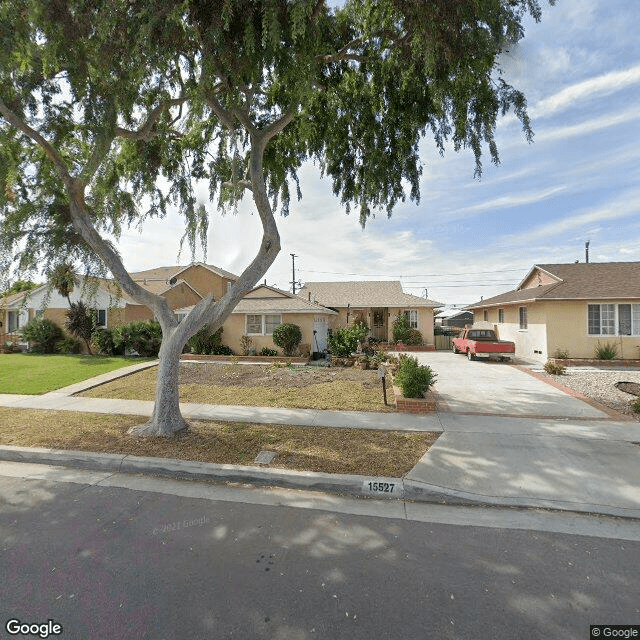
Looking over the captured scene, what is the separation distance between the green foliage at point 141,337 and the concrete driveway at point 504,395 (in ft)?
45.1

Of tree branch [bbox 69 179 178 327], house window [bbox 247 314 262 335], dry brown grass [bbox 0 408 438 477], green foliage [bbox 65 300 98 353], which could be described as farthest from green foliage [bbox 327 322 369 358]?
green foliage [bbox 65 300 98 353]

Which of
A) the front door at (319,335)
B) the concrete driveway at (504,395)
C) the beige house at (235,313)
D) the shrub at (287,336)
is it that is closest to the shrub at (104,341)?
the beige house at (235,313)

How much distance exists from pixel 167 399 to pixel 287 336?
10.7 metres

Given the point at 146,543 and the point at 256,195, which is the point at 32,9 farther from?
the point at 146,543

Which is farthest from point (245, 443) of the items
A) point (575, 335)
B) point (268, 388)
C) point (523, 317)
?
point (523, 317)

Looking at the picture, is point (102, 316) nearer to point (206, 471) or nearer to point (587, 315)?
point (206, 471)

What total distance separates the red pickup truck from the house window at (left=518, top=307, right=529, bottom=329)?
180 cm

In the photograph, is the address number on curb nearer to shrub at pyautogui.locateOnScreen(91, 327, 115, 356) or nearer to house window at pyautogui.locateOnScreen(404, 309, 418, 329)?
shrub at pyautogui.locateOnScreen(91, 327, 115, 356)

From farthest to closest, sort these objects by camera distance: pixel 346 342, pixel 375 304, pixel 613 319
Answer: pixel 375 304 → pixel 346 342 → pixel 613 319

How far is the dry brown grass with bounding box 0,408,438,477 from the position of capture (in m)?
5.52

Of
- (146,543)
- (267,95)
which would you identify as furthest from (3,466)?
(267,95)

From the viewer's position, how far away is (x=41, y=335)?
20391 millimetres

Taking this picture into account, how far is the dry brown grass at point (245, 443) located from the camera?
5.52 meters

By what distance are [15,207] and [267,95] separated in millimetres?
5944
